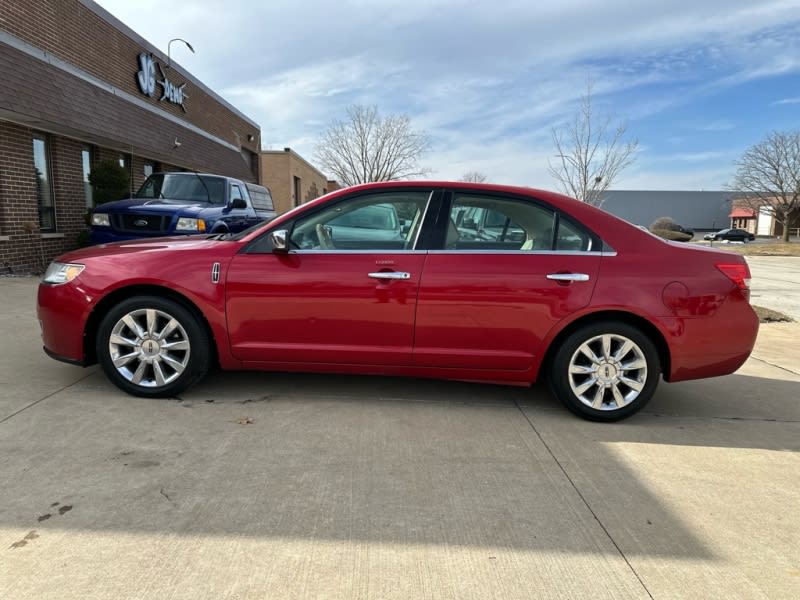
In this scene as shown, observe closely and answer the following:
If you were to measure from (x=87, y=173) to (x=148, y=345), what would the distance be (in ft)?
33.9

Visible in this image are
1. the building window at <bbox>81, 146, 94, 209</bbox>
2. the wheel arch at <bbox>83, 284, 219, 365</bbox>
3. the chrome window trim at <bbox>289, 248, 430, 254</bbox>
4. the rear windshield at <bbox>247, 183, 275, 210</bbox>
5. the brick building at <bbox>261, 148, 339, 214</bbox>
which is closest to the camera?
the chrome window trim at <bbox>289, 248, 430, 254</bbox>

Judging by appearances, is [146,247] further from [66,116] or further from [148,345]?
[66,116]

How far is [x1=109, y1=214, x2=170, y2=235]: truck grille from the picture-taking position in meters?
8.16

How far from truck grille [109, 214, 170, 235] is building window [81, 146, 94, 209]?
486 cm

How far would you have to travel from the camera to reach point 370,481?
9.66ft

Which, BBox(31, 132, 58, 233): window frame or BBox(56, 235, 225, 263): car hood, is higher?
BBox(31, 132, 58, 233): window frame

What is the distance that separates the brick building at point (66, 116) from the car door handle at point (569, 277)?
892 cm

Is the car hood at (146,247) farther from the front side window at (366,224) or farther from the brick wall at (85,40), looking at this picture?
the brick wall at (85,40)

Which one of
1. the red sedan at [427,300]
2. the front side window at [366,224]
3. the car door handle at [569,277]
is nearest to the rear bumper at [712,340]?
the red sedan at [427,300]

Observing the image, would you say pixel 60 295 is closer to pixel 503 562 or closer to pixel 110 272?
pixel 110 272

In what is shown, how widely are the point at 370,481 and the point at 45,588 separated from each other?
146cm

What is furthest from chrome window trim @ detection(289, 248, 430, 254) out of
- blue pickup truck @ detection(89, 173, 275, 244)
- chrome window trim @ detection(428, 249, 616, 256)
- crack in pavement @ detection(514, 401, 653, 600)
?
blue pickup truck @ detection(89, 173, 275, 244)

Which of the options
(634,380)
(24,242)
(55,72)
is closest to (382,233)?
(634,380)

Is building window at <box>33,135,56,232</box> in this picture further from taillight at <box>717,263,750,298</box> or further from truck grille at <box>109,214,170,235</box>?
taillight at <box>717,263,750,298</box>
